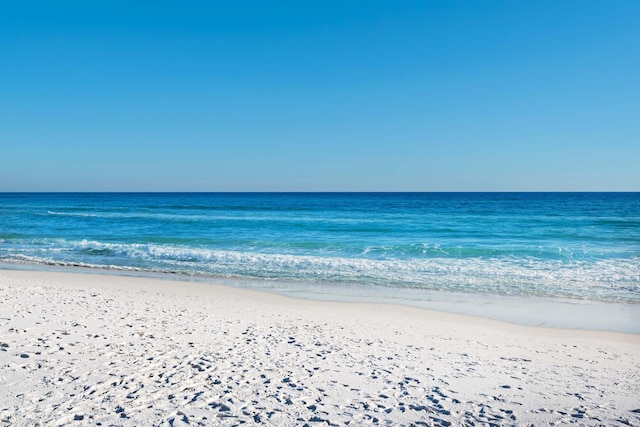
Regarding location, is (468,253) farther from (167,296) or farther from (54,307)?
(54,307)

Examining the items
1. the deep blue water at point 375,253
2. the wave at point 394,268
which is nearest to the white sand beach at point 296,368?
the wave at point 394,268

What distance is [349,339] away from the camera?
7.61 meters

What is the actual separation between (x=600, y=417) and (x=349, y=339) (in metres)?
3.81

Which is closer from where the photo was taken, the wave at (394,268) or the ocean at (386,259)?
the ocean at (386,259)

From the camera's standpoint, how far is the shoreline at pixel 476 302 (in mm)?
9445

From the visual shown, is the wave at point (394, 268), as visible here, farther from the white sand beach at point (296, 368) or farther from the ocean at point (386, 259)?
the white sand beach at point (296, 368)

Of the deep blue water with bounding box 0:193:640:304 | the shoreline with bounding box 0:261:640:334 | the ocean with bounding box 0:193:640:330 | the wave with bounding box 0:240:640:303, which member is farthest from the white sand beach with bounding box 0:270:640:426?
the deep blue water with bounding box 0:193:640:304

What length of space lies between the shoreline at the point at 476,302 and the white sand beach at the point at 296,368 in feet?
2.44

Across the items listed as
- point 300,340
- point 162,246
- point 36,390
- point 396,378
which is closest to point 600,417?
point 396,378

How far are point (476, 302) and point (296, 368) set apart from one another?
22.2 feet

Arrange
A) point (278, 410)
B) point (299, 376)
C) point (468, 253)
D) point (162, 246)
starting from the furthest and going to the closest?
point (162, 246)
point (468, 253)
point (299, 376)
point (278, 410)

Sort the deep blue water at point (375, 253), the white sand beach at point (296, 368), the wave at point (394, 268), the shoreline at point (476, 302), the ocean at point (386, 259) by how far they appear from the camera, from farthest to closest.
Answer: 1. the deep blue water at point (375, 253)
2. the wave at point (394, 268)
3. the ocean at point (386, 259)
4. the shoreline at point (476, 302)
5. the white sand beach at point (296, 368)

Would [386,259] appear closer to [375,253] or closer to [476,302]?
[375,253]

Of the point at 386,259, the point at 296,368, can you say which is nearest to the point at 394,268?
the point at 386,259
